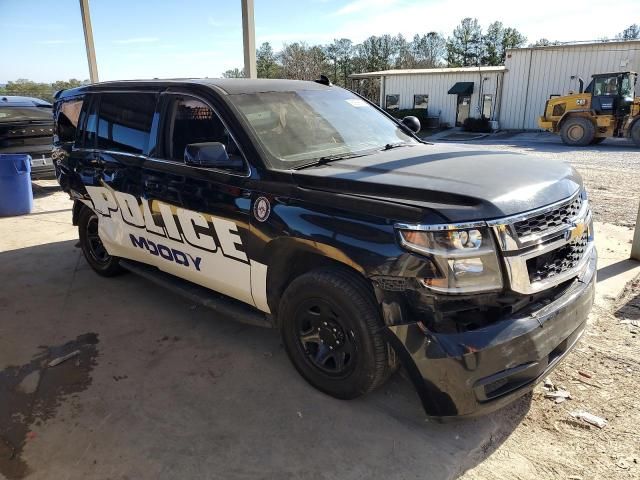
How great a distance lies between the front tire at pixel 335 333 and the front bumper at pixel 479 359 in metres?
0.20

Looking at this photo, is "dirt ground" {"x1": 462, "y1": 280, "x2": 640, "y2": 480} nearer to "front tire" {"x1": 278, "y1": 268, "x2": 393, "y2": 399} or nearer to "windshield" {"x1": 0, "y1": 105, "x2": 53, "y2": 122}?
"front tire" {"x1": 278, "y1": 268, "x2": 393, "y2": 399}

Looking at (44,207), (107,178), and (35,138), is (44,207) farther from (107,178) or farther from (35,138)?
(107,178)

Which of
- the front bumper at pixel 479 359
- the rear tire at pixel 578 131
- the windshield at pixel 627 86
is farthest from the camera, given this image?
the rear tire at pixel 578 131

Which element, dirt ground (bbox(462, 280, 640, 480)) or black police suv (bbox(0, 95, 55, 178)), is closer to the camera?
dirt ground (bbox(462, 280, 640, 480))

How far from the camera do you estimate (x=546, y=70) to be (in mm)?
26625

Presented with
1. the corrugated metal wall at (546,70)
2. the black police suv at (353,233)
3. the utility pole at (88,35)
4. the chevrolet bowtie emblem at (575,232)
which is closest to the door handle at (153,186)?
the black police suv at (353,233)

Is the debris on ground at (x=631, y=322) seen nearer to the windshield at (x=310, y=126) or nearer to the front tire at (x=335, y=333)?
the windshield at (x=310, y=126)

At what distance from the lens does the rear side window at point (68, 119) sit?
16.8 feet

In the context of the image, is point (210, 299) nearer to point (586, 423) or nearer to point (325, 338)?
point (325, 338)

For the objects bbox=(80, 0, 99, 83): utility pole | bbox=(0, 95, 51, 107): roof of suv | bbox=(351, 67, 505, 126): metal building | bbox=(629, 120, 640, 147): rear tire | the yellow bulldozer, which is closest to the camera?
bbox=(0, 95, 51, 107): roof of suv

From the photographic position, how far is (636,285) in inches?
182

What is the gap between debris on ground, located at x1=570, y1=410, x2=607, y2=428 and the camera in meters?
2.81

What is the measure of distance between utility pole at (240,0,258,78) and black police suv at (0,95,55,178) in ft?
14.1

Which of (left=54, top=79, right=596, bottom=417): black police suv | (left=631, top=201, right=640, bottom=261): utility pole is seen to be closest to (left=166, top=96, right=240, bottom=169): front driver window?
(left=54, top=79, right=596, bottom=417): black police suv
